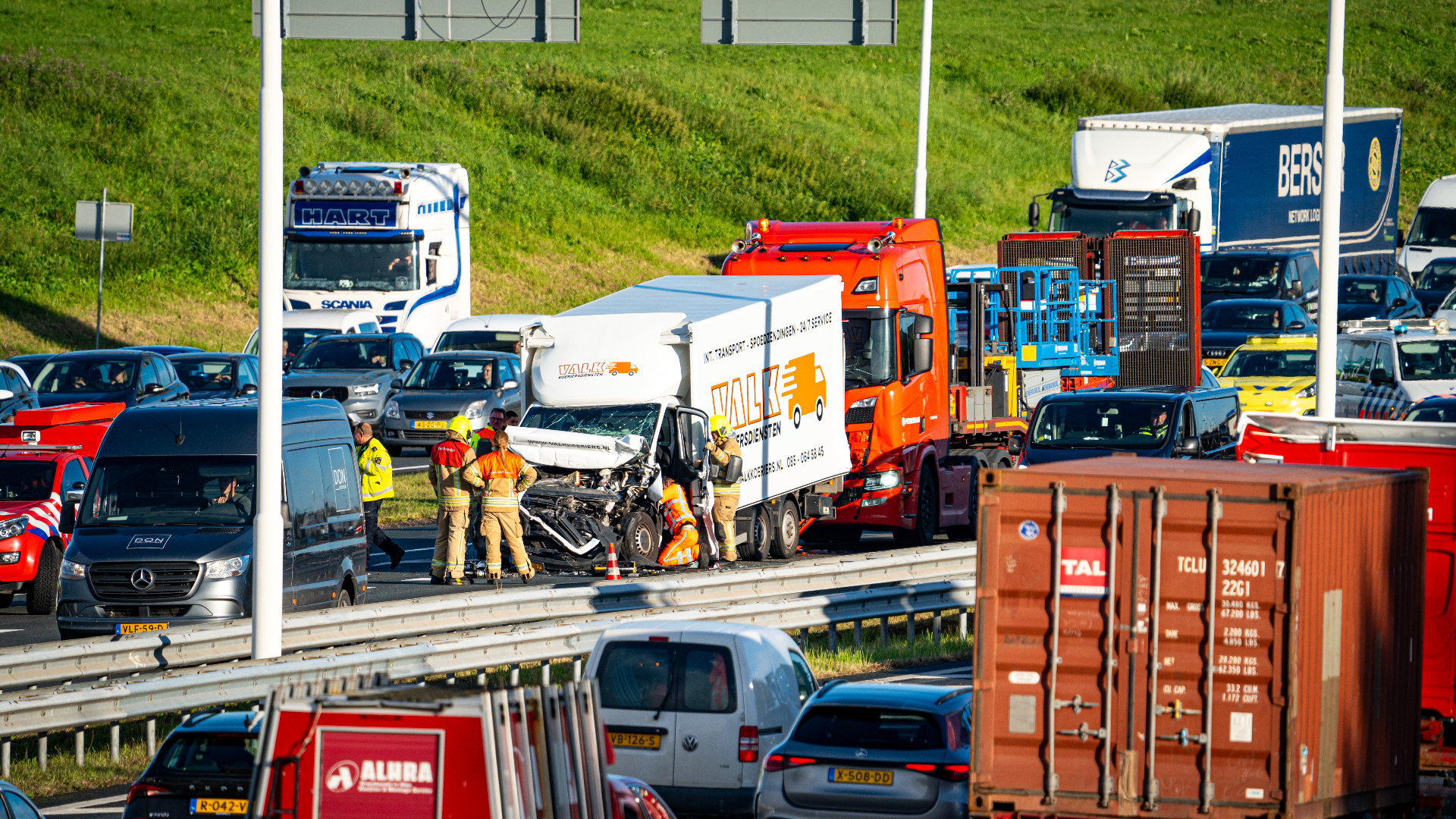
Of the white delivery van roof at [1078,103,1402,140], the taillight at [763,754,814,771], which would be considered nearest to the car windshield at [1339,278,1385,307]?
the white delivery van roof at [1078,103,1402,140]

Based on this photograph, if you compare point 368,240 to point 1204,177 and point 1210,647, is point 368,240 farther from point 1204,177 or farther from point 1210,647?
point 1210,647

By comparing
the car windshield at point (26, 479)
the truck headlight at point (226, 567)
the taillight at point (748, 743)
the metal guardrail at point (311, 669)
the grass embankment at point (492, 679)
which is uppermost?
the car windshield at point (26, 479)

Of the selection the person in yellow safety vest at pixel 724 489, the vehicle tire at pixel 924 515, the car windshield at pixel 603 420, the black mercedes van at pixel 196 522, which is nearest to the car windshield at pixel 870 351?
the vehicle tire at pixel 924 515

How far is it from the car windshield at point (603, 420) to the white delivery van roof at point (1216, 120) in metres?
20.4

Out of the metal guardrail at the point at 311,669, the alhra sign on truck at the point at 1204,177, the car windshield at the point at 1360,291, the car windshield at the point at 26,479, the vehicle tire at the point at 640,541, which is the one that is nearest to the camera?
the metal guardrail at the point at 311,669

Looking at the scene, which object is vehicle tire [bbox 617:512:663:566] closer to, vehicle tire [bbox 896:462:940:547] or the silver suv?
vehicle tire [bbox 896:462:940:547]

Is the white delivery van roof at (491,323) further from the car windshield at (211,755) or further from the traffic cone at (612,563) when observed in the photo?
the car windshield at (211,755)

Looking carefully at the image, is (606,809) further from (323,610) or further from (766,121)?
(766,121)

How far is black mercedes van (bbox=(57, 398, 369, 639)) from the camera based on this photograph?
16.2m

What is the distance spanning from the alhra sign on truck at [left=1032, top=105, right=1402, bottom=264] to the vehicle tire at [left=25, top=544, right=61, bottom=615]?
23423 mm

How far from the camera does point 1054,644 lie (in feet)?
32.1

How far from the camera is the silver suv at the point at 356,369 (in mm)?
33875

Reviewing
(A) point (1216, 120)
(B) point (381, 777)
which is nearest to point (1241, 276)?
(A) point (1216, 120)

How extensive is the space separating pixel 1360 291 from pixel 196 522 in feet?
92.4
